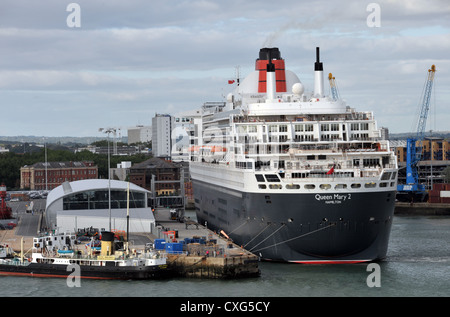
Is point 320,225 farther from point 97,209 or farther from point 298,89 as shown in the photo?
point 97,209

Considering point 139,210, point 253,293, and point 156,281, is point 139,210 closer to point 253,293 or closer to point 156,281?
point 156,281

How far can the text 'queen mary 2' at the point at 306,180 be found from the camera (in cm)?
4809

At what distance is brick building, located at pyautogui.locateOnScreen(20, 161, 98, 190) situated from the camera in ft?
453

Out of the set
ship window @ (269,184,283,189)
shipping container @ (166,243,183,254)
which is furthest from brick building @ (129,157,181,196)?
ship window @ (269,184,283,189)

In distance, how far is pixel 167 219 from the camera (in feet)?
241

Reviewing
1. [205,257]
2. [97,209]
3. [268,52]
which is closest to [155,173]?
[97,209]

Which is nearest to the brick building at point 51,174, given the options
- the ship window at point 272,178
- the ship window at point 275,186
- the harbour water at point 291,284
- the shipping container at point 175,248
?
the harbour water at point 291,284

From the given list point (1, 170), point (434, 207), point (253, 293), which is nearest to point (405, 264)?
point (253, 293)

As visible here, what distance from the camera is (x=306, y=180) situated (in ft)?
158

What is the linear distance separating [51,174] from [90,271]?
305 ft

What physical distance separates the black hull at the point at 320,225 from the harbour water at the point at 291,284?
733 mm

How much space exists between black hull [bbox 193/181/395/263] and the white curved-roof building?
571 inches

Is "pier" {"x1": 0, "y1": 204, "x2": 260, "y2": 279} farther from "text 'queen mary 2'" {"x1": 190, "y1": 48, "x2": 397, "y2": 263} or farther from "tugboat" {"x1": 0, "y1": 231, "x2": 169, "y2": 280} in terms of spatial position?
"text 'queen mary 2'" {"x1": 190, "y1": 48, "x2": 397, "y2": 263}

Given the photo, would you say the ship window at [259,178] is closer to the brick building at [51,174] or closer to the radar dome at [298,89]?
the radar dome at [298,89]
